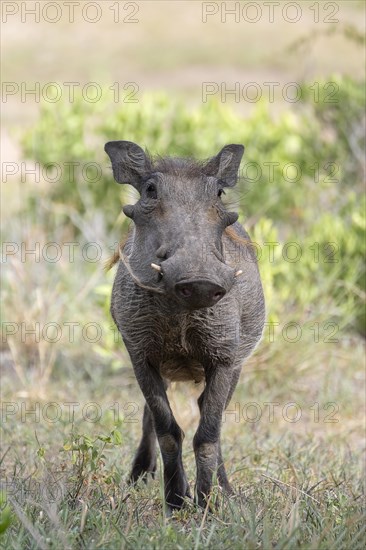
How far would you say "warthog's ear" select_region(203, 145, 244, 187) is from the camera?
4.04 meters

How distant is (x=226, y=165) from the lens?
4117 millimetres

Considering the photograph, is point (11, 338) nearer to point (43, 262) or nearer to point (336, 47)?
point (43, 262)

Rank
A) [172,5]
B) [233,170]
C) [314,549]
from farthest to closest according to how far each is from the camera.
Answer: [172,5] < [233,170] < [314,549]

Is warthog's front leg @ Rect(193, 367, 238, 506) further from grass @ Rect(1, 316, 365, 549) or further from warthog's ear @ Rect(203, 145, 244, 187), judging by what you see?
warthog's ear @ Rect(203, 145, 244, 187)

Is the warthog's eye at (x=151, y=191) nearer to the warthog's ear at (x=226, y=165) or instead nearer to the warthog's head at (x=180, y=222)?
the warthog's head at (x=180, y=222)

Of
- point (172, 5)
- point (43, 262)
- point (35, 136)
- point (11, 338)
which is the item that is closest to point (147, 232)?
point (11, 338)

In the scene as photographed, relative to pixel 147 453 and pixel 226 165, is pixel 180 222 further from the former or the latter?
pixel 147 453

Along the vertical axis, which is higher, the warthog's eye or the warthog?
the warthog's eye

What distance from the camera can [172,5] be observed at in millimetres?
42125

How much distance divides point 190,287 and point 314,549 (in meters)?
0.96

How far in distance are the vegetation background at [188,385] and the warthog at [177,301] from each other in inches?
8.4

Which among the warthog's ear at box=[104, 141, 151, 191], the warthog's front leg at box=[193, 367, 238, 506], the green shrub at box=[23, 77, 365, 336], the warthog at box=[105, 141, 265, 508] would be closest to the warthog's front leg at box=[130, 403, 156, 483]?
the warthog at box=[105, 141, 265, 508]

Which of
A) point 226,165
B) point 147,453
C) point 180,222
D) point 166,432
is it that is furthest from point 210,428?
point 226,165

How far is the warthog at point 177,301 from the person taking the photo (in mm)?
3736
